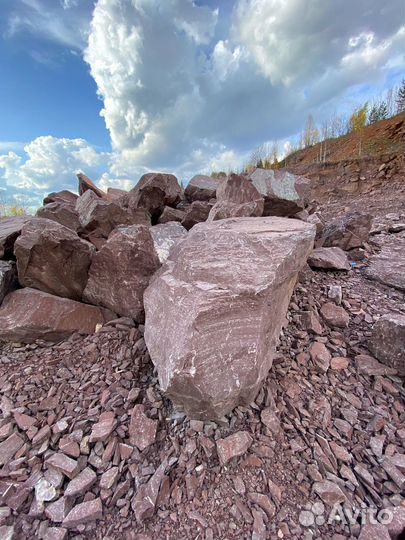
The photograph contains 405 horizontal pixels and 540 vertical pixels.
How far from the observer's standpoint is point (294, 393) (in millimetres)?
1826

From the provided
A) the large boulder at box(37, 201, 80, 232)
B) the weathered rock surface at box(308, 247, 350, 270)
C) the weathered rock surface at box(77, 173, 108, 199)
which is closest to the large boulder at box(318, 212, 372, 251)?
the weathered rock surface at box(308, 247, 350, 270)

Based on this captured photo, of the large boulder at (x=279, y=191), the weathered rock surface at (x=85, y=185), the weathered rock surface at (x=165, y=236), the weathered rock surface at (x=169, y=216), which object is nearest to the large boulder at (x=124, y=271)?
the weathered rock surface at (x=165, y=236)

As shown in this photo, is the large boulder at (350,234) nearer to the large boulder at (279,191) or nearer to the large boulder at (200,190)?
the large boulder at (279,191)

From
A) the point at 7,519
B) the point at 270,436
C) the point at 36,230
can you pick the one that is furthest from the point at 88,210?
the point at 270,436

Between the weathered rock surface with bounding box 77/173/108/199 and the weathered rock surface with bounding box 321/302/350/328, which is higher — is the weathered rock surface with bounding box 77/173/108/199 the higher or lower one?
the higher one

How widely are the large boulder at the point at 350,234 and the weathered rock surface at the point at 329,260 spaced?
45 centimetres

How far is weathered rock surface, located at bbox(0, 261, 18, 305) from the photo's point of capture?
7.63 ft

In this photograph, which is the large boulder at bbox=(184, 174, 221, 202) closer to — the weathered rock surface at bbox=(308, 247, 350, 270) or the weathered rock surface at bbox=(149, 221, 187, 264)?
the weathered rock surface at bbox=(149, 221, 187, 264)

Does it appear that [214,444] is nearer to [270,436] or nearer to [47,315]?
[270,436]

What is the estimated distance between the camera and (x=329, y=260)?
309cm

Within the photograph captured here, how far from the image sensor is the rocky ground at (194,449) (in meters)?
1.29

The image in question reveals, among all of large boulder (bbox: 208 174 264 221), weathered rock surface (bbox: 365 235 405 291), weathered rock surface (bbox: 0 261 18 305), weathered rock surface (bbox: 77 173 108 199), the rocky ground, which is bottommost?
the rocky ground

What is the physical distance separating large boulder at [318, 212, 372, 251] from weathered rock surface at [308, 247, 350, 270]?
1.47ft

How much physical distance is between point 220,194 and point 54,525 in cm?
346
